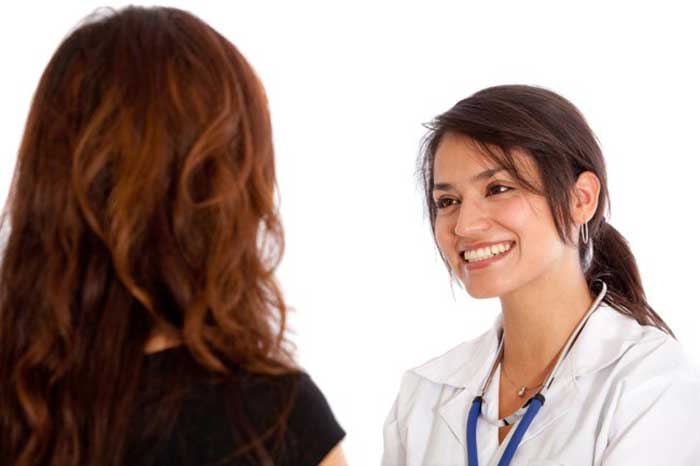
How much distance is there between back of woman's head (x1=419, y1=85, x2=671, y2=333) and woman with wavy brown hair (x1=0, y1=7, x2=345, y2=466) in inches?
40.7

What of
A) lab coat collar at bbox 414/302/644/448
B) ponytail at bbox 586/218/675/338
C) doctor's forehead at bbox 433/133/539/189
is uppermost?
doctor's forehead at bbox 433/133/539/189

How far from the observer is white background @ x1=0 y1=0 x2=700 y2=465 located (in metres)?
3.12

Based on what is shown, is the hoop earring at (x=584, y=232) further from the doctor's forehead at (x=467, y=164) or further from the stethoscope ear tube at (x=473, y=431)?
the stethoscope ear tube at (x=473, y=431)

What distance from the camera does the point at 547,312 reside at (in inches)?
85.0

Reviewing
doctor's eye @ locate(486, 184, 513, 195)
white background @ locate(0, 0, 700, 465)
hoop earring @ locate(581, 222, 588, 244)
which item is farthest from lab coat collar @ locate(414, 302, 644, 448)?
white background @ locate(0, 0, 700, 465)

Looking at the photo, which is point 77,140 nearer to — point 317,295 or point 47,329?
point 47,329

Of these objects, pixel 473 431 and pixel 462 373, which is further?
pixel 462 373

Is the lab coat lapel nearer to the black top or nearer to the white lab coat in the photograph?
the white lab coat

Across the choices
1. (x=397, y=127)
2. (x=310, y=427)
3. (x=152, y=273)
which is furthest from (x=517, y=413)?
(x=397, y=127)

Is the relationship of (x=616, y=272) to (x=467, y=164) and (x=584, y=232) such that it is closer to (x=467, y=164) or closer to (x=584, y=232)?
(x=584, y=232)

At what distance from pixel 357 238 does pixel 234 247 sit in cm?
205

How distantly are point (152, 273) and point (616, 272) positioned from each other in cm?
137

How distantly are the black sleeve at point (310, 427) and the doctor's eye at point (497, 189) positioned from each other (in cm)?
107

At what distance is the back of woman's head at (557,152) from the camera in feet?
7.00
